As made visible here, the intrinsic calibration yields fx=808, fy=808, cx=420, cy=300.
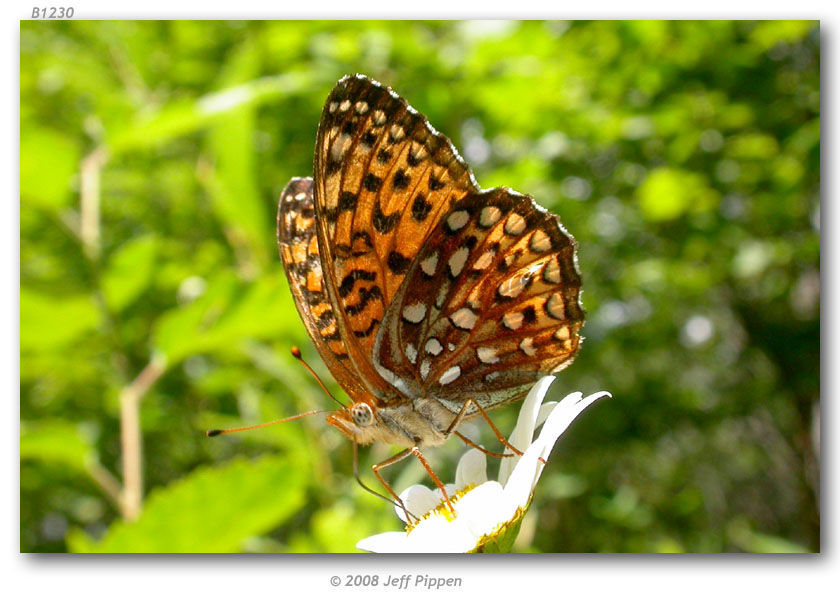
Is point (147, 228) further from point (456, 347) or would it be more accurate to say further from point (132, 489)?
point (456, 347)

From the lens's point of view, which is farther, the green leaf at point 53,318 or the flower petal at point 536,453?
the green leaf at point 53,318

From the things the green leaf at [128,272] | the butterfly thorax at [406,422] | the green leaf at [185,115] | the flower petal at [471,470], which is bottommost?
the flower petal at [471,470]

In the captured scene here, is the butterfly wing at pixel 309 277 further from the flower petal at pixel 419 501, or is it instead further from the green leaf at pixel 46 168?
the green leaf at pixel 46 168

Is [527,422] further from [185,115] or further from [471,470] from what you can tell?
[185,115]

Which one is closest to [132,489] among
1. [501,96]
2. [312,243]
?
[312,243]

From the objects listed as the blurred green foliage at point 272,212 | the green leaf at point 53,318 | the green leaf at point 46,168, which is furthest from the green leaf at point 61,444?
the green leaf at point 46,168

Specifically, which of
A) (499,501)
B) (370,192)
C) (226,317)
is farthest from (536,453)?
(226,317)

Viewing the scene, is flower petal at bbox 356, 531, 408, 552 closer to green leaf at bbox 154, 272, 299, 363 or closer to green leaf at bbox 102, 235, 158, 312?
green leaf at bbox 154, 272, 299, 363
